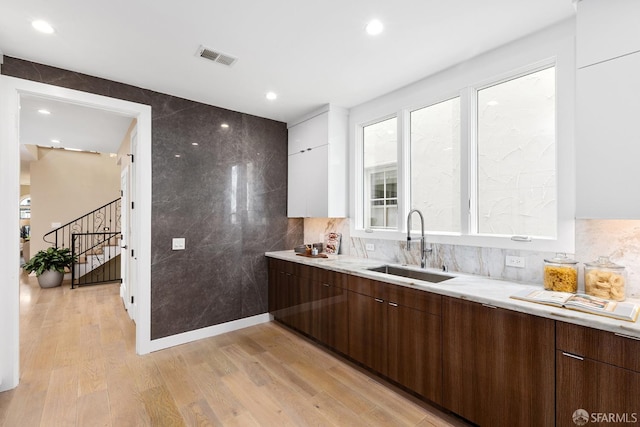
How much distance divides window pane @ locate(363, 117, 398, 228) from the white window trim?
0.09 m

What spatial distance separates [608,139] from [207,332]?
395cm

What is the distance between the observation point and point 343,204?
373cm

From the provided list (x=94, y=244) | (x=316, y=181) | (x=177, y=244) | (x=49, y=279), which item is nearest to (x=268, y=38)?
(x=316, y=181)

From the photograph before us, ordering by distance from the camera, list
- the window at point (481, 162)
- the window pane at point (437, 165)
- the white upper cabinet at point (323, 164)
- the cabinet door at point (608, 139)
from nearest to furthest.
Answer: the cabinet door at point (608, 139) → the window at point (481, 162) → the window pane at point (437, 165) → the white upper cabinet at point (323, 164)

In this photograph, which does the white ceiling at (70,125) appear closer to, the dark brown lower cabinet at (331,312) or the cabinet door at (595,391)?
the dark brown lower cabinet at (331,312)

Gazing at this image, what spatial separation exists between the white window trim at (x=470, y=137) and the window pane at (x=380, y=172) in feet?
0.28

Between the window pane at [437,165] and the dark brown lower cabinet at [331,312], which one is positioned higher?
the window pane at [437,165]

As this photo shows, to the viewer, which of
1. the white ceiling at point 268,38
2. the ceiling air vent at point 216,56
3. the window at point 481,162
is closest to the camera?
the white ceiling at point 268,38

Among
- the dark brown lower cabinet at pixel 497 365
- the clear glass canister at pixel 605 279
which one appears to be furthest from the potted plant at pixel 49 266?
the clear glass canister at pixel 605 279

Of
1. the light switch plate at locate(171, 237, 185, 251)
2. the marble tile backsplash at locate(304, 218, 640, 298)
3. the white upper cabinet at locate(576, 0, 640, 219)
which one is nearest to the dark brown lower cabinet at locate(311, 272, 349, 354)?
the marble tile backsplash at locate(304, 218, 640, 298)

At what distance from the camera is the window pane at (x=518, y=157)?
2232mm

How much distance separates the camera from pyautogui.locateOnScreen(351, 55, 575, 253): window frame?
2053mm

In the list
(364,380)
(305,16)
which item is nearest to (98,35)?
(305,16)

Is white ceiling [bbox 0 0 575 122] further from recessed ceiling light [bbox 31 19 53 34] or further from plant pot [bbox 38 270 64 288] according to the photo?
plant pot [bbox 38 270 64 288]
